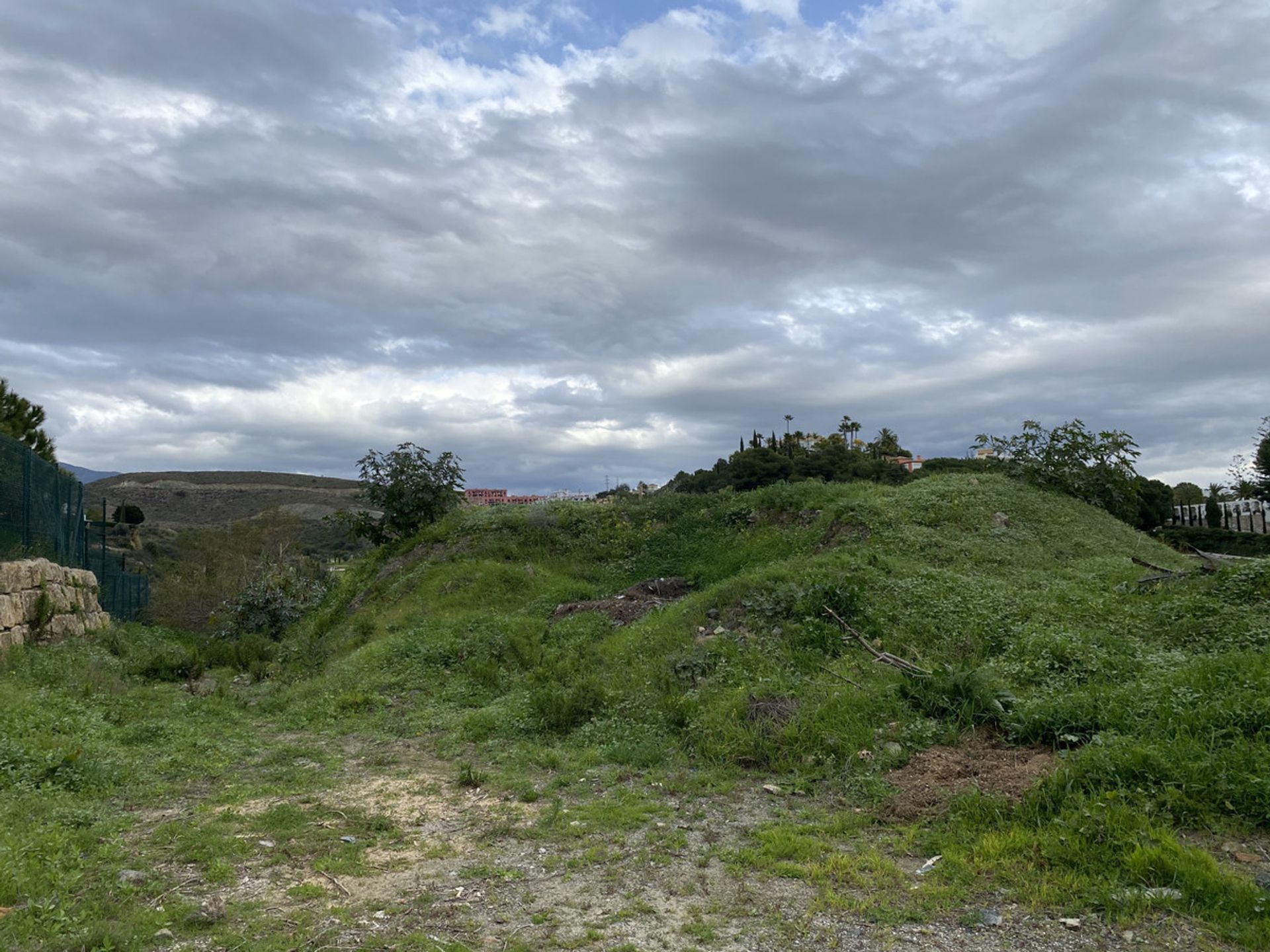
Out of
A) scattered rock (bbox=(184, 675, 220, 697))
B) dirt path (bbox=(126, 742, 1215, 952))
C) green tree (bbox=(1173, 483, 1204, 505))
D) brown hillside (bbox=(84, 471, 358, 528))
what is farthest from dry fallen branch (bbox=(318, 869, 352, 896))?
green tree (bbox=(1173, 483, 1204, 505))

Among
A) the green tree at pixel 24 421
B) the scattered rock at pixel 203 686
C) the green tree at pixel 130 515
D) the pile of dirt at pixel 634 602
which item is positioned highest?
the green tree at pixel 24 421

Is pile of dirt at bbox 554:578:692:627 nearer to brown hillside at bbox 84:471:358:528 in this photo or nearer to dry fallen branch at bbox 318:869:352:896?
dry fallen branch at bbox 318:869:352:896

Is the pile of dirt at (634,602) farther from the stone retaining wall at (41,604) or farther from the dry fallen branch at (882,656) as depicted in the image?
the stone retaining wall at (41,604)

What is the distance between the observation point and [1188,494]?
49.5 meters

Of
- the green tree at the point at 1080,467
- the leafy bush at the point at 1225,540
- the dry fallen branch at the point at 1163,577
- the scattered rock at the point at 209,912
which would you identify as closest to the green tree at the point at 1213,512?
the leafy bush at the point at 1225,540

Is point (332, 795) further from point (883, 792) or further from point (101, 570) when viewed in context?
point (101, 570)

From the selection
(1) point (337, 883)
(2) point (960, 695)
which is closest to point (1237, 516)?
(2) point (960, 695)

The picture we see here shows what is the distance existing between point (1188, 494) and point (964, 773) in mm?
54282

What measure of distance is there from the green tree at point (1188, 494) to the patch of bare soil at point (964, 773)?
50.2 m

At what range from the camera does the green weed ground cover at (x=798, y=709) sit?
13.0 ft

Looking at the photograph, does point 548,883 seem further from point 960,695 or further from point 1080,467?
point 1080,467

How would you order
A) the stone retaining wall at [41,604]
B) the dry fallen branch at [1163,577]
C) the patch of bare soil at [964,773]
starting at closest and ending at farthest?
the patch of bare soil at [964,773] → the dry fallen branch at [1163,577] → the stone retaining wall at [41,604]

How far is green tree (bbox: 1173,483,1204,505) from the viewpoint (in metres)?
47.8

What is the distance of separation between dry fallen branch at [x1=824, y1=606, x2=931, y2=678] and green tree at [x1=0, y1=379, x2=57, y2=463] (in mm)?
22150
